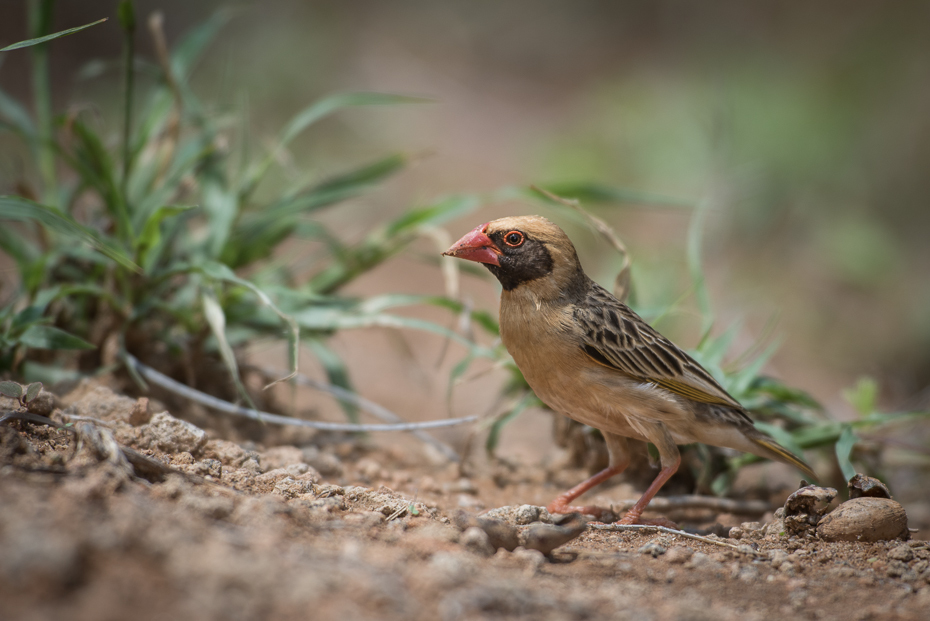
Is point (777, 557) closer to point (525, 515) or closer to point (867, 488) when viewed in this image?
point (867, 488)

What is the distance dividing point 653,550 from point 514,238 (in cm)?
162

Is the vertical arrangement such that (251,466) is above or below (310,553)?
below

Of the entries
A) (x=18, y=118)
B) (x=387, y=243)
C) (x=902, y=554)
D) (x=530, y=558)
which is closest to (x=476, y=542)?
(x=530, y=558)

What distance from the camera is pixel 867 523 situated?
3164 millimetres

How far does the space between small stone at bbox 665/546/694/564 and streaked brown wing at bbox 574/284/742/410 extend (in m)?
0.89

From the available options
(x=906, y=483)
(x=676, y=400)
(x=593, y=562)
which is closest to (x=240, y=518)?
(x=593, y=562)

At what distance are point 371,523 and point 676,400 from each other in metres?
1.67

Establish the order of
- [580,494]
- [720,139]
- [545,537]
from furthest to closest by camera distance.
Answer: [720,139] → [580,494] → [545,537]

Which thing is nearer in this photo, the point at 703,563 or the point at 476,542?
the point at 476,542

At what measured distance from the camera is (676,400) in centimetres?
359

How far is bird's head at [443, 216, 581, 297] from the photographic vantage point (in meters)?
3.66

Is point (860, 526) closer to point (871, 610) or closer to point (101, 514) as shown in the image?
point (871, 610)

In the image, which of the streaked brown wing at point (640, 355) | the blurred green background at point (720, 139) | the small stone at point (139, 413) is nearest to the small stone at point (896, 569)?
the streaked brown wing at point (640, 355)

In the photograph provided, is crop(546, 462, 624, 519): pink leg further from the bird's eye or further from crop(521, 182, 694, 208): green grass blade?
crop(521, 182, 694, 208): green grass blade
